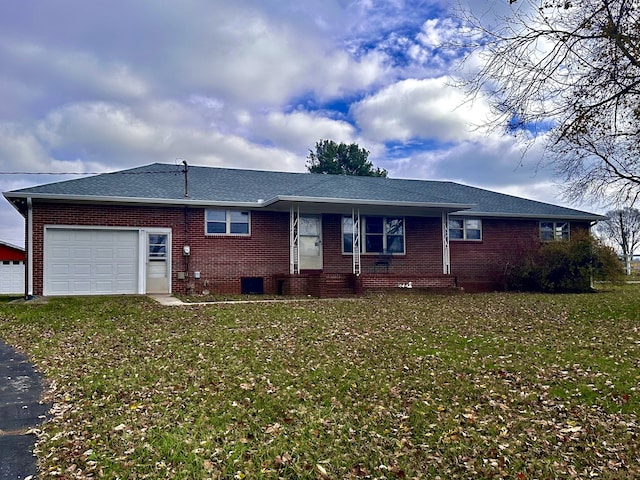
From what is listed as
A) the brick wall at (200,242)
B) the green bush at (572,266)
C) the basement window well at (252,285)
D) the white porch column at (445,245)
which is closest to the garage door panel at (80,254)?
the brick wall at (200,242)

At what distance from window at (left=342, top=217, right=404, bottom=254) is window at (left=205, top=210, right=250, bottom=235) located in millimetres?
3412

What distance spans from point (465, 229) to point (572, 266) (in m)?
3.79

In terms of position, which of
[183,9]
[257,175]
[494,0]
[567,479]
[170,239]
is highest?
[183,9]

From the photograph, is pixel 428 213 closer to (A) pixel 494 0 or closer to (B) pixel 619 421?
(A) pixel 494 0

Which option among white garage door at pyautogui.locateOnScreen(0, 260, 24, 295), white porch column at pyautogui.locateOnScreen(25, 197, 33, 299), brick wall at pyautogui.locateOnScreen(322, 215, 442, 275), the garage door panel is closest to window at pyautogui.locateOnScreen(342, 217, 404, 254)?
brick wall at pyautogui.locateOnScreen(322, 215, 442, 275)

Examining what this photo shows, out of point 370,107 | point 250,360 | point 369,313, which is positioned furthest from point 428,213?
point 250,360

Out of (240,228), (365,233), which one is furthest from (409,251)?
(240,228)

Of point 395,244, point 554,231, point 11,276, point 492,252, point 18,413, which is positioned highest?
point 554,231

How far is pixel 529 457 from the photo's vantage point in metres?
3.68

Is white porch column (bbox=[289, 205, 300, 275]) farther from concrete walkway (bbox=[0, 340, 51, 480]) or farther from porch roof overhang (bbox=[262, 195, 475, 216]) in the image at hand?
concrete walkway (bbox=[0, 340, 51, 480])

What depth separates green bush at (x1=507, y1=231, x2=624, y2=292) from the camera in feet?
55.9

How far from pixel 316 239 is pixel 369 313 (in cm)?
639

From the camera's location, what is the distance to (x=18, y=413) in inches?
189

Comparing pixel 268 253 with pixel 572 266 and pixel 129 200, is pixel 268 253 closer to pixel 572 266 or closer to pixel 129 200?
pixel 129 200
